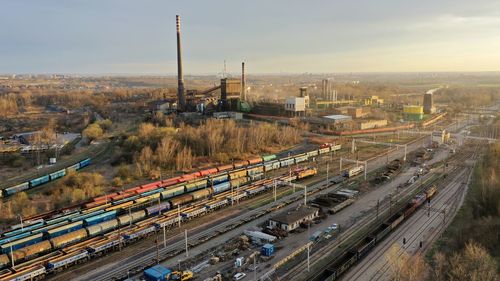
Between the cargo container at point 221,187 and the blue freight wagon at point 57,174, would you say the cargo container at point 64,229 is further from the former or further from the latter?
the blue freight wagon at point 57,174

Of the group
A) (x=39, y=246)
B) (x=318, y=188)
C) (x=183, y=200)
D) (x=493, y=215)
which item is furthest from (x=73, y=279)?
(x=493, y=215)

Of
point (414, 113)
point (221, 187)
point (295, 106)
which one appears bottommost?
point (221, 187)

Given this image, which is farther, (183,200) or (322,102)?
(322,102)

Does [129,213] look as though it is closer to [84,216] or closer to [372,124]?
[84,216]

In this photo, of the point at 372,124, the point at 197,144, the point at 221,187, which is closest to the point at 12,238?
the point at 221,187

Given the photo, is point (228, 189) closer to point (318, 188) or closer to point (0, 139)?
point (318, 188)

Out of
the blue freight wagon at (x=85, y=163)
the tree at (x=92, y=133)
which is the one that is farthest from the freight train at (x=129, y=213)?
the tree at (x=92, y=133)
